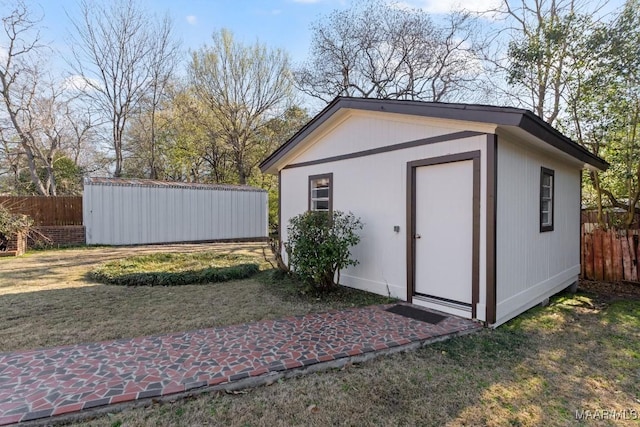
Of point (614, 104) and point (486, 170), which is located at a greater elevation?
point (614, 104)

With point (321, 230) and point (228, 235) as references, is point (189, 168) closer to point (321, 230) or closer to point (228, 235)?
point (228, 235)

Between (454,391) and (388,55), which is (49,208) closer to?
(454,391)

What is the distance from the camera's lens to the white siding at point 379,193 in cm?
530

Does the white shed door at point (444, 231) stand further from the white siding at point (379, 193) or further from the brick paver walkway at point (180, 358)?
the brick paver walkway at point (180, 358)

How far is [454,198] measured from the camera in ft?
15.3

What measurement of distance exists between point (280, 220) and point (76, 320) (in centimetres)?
455

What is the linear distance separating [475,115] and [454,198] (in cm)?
112

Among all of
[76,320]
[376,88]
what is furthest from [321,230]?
[376,88]

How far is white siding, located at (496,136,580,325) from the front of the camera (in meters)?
4.39

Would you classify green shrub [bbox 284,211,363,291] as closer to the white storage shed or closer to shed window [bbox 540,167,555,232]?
the white storage shed

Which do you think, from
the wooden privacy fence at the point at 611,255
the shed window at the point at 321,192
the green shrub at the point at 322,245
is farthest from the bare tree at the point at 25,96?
the wooden privacy fence at the point at 611,255

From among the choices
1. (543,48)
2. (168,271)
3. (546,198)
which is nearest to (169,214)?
(168,271)

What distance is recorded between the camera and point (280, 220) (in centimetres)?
823

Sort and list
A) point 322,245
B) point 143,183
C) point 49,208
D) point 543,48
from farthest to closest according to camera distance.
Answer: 1. point 143,183
2. point 49,208
3. point 543,48
4. point 322,245
